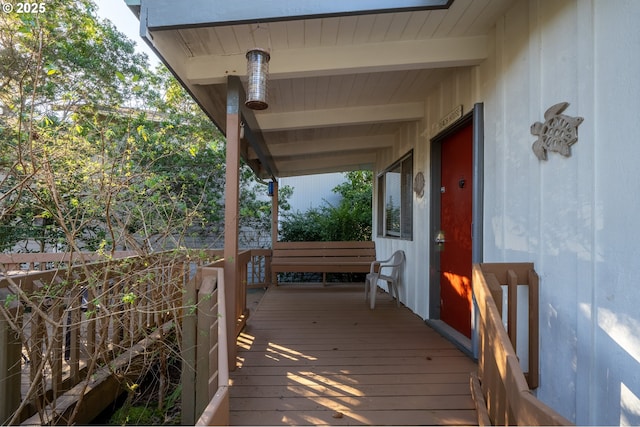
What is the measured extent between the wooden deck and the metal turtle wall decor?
5.08 feet

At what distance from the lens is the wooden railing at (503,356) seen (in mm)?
1136

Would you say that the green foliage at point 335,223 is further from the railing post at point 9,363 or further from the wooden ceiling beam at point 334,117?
the railing post at point 9,363

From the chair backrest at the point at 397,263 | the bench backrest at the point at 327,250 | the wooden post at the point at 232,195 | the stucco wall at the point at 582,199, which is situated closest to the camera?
the stucco wall at the point at 582,199

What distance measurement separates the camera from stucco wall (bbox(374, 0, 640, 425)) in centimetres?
144

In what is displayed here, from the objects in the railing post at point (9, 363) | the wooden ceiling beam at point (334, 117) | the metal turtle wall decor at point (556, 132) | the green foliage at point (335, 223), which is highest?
the wooden ceiling beam at point (334, 117)

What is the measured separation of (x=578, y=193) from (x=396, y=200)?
3.49 metres

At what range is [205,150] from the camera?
7625 millimetres

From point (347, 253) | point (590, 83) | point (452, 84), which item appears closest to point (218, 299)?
point (590, 83)

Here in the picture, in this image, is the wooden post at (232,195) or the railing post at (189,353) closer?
the railing post at (189,353)

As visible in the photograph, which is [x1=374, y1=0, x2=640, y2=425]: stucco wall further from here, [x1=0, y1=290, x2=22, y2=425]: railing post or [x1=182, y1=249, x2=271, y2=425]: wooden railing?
[x1=0, y1=290, x2=22, y2=425]: railing post

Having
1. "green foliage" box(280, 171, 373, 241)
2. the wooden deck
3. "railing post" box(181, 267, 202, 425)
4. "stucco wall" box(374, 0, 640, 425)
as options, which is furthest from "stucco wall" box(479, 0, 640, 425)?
"green foliage" box(280, 171, 373, 241)

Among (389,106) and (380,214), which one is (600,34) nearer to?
(389,106)

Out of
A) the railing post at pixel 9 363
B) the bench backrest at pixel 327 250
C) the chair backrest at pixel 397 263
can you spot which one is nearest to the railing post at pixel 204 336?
the railing post at pixel 9 363

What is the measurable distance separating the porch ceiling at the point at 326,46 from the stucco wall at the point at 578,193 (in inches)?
16.2
